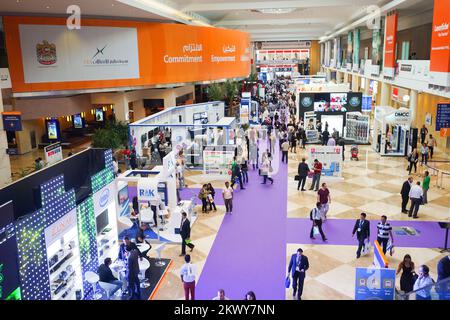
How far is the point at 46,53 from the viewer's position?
2019 cm

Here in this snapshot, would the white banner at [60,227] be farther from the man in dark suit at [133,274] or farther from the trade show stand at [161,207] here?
the trade show stand at [161,207]

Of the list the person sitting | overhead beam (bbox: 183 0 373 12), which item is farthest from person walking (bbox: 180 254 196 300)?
overhead beam (bbox: 183 0 373 12)

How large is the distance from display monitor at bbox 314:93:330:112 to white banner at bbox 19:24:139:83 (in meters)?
10.5

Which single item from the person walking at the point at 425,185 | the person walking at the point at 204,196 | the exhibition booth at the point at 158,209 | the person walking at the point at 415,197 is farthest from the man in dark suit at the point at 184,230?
the person walking at the point at 425,185

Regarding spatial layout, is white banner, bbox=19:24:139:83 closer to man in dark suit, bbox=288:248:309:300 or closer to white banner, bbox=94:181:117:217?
white banner, bbox=94:181:117:217

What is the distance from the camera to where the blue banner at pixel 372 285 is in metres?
6.95

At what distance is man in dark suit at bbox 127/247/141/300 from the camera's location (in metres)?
8.29

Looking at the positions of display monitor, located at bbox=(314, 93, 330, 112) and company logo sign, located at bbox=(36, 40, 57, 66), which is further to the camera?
display monitor, located at bbox=(314, 93, 330, 112)

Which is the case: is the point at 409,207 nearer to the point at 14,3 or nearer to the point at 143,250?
the point at 143,250

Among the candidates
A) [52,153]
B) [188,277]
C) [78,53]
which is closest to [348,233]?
[188,277]

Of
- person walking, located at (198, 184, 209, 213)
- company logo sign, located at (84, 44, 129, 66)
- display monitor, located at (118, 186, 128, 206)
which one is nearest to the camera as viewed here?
display monitor, located at (118, 186, 128, 206)

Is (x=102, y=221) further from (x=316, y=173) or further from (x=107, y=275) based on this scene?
(x=316, y=173)
